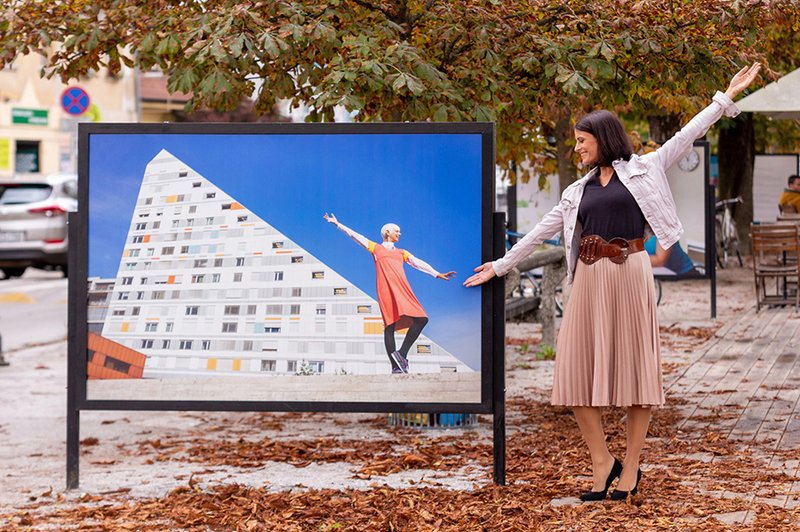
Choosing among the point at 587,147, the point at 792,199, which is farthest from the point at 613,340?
the point at 792,199

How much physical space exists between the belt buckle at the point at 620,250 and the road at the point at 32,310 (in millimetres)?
9465

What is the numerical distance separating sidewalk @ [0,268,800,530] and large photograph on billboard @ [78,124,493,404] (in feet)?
1.79

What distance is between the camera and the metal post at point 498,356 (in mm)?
6656

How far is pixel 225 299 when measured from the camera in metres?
6.78

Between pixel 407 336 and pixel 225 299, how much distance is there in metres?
0.92

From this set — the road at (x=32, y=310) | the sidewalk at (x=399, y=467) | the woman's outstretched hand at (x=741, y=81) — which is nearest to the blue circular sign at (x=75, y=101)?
the road at (x=32, y=310)

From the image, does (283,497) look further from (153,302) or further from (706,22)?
(706,22)

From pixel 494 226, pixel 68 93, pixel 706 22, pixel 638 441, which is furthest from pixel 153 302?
pixel 68 93

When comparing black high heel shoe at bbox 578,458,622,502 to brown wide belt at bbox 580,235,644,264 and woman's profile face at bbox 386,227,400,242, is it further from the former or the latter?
woman's profile face at bbox 386,227,400,242

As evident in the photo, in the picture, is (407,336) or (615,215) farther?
(407,336)

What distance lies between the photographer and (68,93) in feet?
71.9

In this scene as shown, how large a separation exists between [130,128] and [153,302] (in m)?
0.87

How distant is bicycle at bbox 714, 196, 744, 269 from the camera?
27.8 m

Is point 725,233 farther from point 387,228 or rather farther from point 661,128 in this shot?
point 387,228
